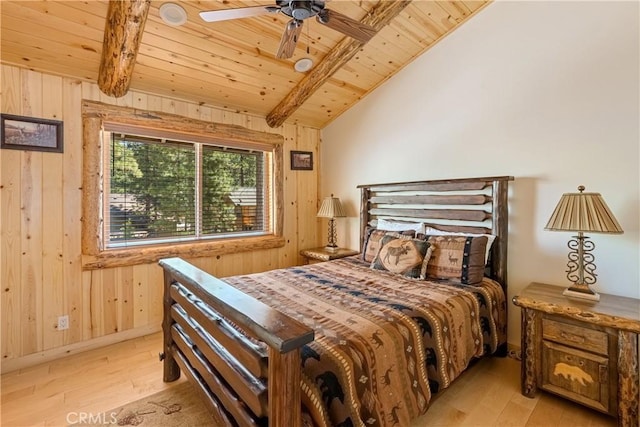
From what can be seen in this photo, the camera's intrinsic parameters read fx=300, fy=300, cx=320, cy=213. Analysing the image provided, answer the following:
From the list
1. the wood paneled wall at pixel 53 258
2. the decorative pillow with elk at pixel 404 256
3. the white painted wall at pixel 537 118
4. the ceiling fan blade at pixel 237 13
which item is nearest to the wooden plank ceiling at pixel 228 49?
the wood paneled wall at pixel 53 258

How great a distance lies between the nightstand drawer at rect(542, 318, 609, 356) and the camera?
1721 millimetres

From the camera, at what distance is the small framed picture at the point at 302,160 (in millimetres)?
3979

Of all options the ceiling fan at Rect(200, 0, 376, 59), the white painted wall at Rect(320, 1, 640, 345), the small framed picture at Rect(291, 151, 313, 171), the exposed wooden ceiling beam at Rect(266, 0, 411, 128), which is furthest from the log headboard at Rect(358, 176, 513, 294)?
the ceiling fan at Rect(200, 0, 376, 59)

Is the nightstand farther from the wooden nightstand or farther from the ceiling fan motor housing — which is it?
the ceiling fan motor housing

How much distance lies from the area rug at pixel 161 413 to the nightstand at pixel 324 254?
189 centimetres

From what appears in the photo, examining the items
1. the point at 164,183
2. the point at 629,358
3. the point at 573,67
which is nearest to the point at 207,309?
the point at 164,183

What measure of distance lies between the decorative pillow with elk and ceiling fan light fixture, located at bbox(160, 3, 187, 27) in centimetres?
237

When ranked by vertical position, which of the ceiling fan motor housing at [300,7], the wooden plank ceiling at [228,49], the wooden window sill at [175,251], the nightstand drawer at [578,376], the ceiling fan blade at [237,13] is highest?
the wooden plank ceiling at [228,49]

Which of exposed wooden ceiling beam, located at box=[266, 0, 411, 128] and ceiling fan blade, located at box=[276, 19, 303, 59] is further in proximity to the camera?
exposed wooden ceiling beam, located at box=[266, 0, 411, 128]

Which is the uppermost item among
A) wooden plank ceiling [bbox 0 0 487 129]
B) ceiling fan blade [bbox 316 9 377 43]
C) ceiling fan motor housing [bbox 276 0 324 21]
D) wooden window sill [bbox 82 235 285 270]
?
wooden plank ceiling [bbox 0 0 487 129]

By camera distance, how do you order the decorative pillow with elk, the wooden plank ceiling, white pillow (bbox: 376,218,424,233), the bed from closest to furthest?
the bed, the wooden plank ceiling, the decorative pillow with elk, white pillow (bbox: 376,218,424,233)

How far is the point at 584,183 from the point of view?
2.15 metres

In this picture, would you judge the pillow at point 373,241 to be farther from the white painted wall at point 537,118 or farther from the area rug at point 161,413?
the area rug at point 161,413

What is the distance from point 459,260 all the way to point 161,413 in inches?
89.3
